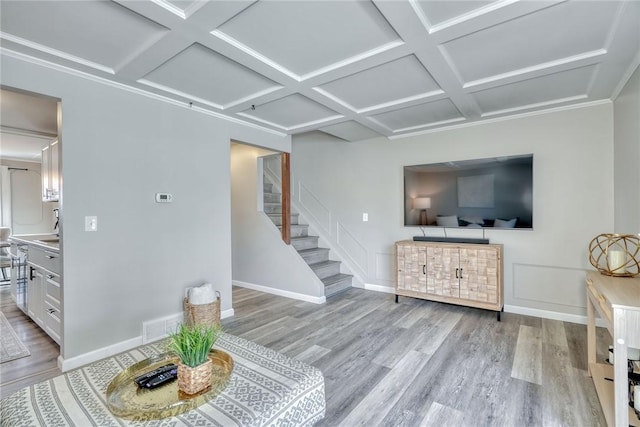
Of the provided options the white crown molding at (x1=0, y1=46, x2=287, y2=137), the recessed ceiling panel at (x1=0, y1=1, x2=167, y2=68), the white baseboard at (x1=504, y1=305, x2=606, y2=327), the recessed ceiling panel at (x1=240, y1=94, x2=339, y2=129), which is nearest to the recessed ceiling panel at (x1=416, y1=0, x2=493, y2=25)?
the recessed ceiling panel at (x1=240, y1=94, x2=339, y2=129)

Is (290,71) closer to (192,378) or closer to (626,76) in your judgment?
(192,378)

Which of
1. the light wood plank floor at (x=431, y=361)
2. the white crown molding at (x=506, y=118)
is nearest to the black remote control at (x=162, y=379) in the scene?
the light wood plank floor at (x=431, y=361)

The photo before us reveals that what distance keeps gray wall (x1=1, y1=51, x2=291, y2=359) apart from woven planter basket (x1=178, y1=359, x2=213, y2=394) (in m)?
1.70

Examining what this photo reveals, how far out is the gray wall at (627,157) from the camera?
2391mm

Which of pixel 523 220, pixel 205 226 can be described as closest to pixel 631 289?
pixel 523 220

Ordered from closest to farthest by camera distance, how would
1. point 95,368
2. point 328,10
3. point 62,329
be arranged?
point 95,368
point 328,10
point 62,329

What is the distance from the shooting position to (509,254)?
365 centimetres

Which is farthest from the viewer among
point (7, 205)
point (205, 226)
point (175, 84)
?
point (7, 205)

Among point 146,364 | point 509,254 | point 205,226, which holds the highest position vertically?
point 205,226

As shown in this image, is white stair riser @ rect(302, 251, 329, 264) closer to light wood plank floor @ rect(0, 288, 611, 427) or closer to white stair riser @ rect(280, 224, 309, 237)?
white stair riser @ rect(280, 224, 309, 237)

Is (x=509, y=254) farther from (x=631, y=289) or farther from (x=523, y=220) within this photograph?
A: (x=631, y=289)

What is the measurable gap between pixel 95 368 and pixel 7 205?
7.06 metres

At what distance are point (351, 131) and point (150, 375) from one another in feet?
11.9

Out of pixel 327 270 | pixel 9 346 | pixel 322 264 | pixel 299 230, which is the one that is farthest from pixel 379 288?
pixel 9 346
